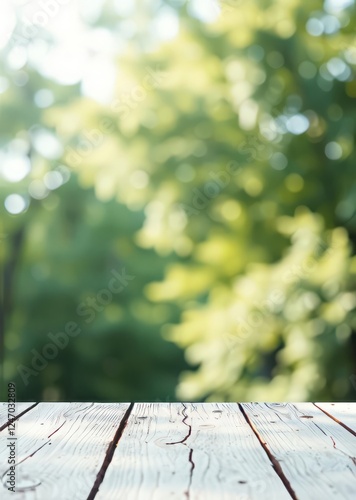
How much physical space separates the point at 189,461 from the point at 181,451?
0.23 feet

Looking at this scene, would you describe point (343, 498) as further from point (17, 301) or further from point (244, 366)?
point (17, 301)

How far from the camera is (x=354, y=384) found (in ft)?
11.1

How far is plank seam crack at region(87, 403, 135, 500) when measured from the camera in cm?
87

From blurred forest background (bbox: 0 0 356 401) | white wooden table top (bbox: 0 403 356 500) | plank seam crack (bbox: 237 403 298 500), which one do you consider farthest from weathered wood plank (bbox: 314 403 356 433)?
blurred forest background (bbox: 0 0 356 401)

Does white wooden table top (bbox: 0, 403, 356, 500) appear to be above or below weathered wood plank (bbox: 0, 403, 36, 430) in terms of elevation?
above

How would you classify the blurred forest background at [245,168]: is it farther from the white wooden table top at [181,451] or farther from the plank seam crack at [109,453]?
the plank seam crack at [109,453]

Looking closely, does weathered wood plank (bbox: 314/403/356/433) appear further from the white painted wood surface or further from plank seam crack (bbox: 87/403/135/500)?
the white painted wood surface

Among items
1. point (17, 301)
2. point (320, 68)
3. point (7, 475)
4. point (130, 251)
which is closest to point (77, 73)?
point (130, 251)

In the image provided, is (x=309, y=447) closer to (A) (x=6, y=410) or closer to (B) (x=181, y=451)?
(B) (x=181, y=451)

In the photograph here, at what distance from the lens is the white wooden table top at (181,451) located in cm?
87

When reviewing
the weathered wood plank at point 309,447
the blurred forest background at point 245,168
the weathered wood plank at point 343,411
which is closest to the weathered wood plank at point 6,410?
the weathered wood plank at point 309,447

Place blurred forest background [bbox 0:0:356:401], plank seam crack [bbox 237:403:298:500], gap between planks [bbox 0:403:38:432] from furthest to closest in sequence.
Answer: blurred forest background [bbox 0:0:356:401] → gap between planks [bbox 0:403:38:432] → plank seam crack [bbox 237:403:298:500]

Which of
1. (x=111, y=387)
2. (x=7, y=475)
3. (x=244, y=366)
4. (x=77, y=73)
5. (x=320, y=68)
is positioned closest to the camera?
(x=7, y=475)

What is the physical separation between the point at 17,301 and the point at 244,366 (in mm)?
3225
